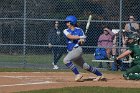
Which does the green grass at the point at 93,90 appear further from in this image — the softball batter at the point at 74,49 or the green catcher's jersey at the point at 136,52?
the green catcher's jersey at the point at 136,52

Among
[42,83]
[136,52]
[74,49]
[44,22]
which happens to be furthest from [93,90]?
[44,22]

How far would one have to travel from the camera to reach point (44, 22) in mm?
20297

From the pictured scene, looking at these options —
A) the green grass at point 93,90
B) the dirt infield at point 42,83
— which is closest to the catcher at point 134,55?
the dirt infield at point 42,83

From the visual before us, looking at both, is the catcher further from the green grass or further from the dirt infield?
the green grass

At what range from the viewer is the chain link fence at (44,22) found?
1964 cm

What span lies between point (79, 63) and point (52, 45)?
5.01 metres

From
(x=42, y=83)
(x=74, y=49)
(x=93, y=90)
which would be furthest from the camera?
(x=74, y=49)

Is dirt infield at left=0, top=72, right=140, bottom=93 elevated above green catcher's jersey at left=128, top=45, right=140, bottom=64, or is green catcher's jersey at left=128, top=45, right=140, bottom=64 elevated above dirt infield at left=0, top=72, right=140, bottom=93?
green catcher's jersey at left=128, top=45, right=140, bottom=64

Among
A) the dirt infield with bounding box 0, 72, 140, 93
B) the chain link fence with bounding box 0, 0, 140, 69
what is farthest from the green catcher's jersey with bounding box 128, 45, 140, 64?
the chain link fence with bounding box 0, 0, 140, 69

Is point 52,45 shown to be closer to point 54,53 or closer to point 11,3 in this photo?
point 54,53

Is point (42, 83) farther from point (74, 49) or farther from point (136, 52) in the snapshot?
point (136, 52)

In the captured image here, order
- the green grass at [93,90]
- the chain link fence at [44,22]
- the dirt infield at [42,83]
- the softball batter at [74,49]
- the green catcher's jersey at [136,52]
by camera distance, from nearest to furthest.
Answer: the green grass at [93,90] < the dirt infield at [42,83] < the softball batter at [74,49] < the green catcher's jersey at [136,52] < the chain link fence at [44,22]

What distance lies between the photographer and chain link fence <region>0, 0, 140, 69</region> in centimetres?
1964

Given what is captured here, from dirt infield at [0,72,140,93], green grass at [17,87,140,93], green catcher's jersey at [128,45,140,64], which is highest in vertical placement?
green catcher's jersey at [128,45,140,64]
